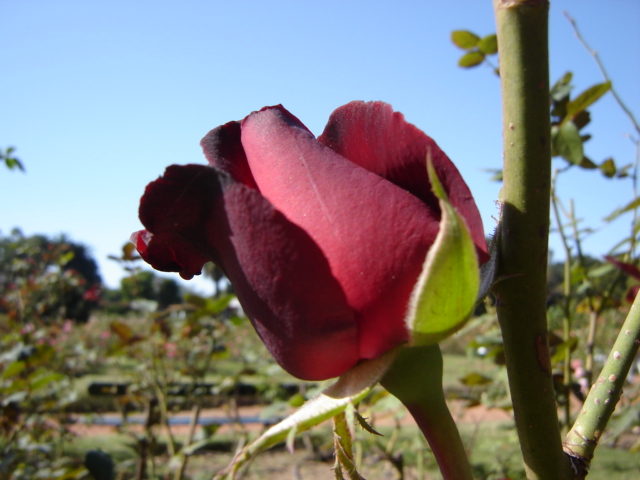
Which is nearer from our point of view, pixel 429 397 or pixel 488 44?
pixel 429 397

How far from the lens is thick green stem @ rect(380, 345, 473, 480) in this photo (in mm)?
351

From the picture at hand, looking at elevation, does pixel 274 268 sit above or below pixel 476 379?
above

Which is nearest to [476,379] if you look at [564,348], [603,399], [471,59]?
[564,348]

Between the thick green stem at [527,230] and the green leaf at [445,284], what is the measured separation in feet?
0.13

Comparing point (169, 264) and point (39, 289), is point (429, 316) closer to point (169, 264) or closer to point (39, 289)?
point (169, 264)

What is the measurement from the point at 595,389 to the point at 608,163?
1587mm

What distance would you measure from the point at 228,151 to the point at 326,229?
4.8 inches

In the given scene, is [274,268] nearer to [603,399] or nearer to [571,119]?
[603,399]

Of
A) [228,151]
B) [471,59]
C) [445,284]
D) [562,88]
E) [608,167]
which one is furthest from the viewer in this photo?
[608,167]

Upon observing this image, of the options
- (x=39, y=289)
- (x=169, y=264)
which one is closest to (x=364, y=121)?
(x=169, y=264)

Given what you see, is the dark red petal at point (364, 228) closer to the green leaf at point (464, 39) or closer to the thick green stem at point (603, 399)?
the thick green stem at point (603, 399)

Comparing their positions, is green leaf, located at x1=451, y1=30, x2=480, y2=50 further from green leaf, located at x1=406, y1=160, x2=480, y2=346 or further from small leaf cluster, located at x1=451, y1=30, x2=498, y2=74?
green leaf, located at x1=406, y1=160, x2=480, y2=346

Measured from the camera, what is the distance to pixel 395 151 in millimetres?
361

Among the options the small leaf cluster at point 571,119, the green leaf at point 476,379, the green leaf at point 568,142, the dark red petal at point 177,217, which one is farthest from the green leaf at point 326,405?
the green leaf at point 476,379
